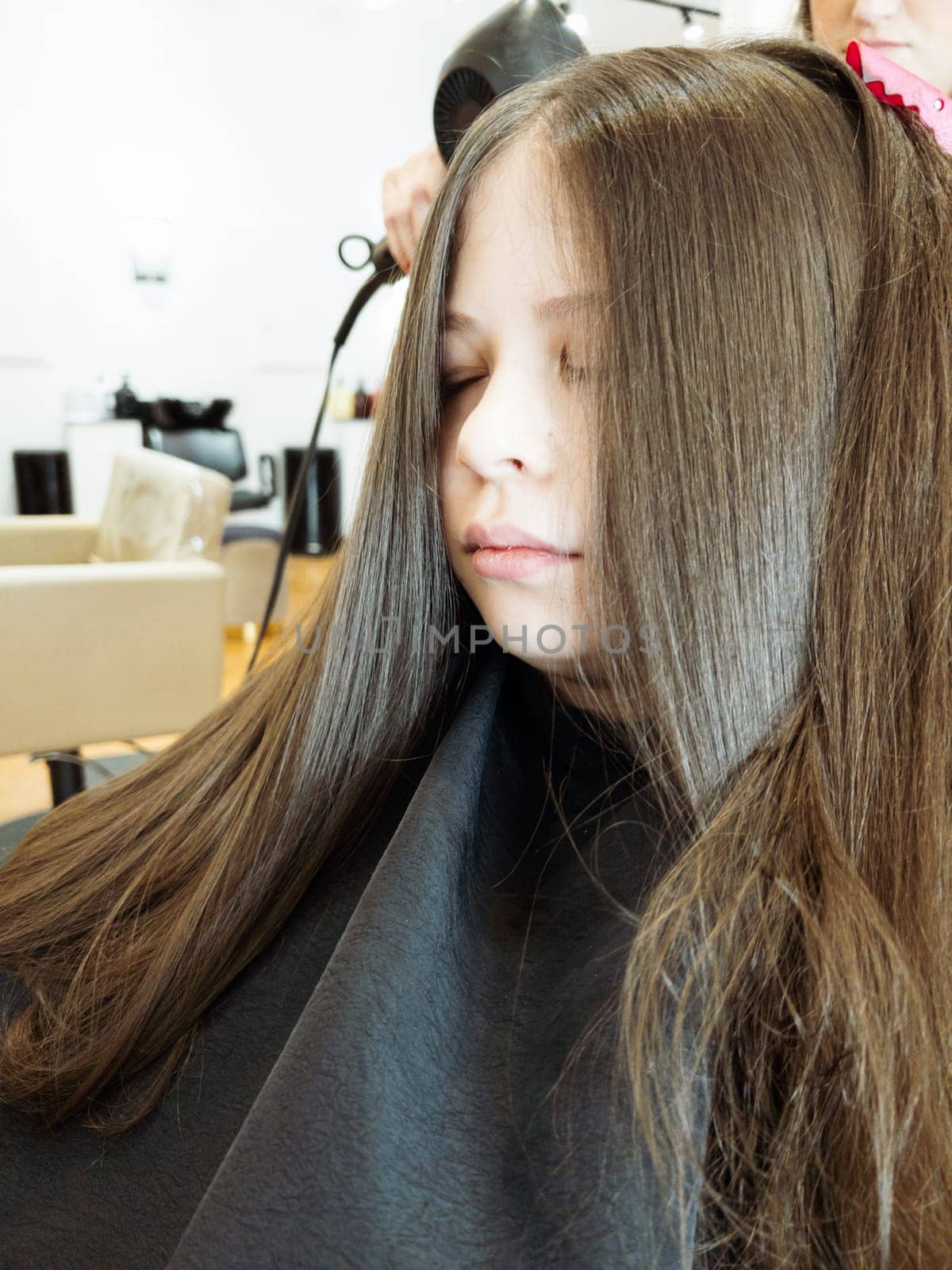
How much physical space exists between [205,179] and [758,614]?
514 centimetres

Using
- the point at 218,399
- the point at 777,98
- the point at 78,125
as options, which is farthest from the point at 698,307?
the point at 78,125

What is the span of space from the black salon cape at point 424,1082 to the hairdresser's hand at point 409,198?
0.43 metres

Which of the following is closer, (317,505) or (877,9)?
(877,9)

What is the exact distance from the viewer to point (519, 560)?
1.79 feet

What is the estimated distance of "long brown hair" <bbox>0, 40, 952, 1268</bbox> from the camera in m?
0.42

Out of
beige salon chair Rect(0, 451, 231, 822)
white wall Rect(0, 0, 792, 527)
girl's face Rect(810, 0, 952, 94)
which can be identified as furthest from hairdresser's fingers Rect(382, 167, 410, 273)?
white wall Rect(0, 0, 792, 527)

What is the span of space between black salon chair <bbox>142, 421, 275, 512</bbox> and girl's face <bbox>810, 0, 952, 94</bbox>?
3.82m

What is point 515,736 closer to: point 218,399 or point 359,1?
point 218,399

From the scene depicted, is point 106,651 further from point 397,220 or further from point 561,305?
point 561,305

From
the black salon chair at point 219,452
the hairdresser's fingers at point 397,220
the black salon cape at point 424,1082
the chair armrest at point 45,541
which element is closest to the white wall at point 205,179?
the black salon chair at point 219,452

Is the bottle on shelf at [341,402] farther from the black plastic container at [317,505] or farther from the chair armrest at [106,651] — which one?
the chair armrest at [106,651]

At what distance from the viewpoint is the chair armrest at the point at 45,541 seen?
98.3 inches

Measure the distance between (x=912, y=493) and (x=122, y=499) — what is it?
2261mm

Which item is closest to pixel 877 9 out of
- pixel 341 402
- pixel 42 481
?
pixel 42 481
